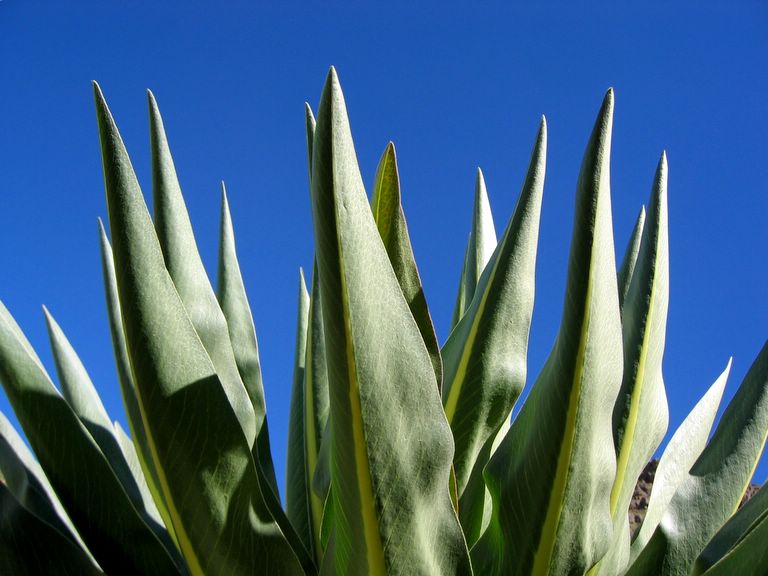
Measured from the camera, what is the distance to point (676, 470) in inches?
32.6

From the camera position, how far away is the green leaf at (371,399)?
0.43 m

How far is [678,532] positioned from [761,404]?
6.8 inches

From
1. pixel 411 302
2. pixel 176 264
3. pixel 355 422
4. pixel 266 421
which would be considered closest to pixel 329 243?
pixel 355 422

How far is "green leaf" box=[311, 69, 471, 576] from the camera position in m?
0.43

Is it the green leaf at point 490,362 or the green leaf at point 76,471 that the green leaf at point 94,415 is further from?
the green leaf at point 490,362

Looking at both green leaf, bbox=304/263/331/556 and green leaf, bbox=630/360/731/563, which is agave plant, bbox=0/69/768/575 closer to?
green leaf, bbox=630/360/731/563

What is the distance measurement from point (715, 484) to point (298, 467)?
521 millimetres

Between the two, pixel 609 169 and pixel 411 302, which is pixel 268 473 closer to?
pixel 411 302

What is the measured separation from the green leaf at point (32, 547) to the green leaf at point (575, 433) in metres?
0.32

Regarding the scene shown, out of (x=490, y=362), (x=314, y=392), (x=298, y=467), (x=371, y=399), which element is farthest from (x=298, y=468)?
(x=371, y=399)

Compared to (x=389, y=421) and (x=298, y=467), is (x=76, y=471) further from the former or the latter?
(x=298, y=467)

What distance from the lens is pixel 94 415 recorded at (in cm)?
89

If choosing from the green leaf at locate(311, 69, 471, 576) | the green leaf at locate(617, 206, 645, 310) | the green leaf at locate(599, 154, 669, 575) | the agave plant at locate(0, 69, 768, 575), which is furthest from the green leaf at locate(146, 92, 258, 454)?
the green leaf at locate(617, 206, 645, 310)

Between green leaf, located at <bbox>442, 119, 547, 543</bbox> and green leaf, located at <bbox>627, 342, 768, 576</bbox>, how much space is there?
0.17m
